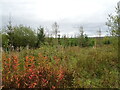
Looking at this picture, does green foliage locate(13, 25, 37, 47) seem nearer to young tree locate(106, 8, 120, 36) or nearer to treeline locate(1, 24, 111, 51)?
treeline locate(1, 24, 111, 51)

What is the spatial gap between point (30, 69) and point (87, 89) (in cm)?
132

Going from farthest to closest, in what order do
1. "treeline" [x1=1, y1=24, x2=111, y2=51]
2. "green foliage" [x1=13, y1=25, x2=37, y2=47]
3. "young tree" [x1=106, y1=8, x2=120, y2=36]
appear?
1. "green foliage" [x1=13, y1=25, x2=37, y2=47]
2. "treeline" [x1=1, y1=24, x2=111, y2=51]
3. "young tree" [x1=106, y1=8, x2=120, y2=36]

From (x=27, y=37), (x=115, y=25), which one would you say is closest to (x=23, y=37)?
(x=27, y=37)

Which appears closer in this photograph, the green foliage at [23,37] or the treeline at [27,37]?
the treeline at [27,37]

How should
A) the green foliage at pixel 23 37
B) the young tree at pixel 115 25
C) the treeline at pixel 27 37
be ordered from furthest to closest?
the green foliage at pixel 23 37 < the treeline at pixel 27 37 < the young tree at pixel 115 25

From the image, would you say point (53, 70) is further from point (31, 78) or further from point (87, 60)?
point (87, 60)

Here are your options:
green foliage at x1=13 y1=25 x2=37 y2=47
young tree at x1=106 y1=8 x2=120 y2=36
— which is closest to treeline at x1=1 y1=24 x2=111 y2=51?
green foliage at x1=13 y1=25 x2=37 y2=47

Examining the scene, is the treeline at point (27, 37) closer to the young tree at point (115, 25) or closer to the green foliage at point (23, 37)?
the green foliage at point (23, 37)

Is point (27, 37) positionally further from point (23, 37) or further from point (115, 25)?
point (115, 25)

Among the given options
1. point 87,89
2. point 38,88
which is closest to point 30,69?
point 38,88

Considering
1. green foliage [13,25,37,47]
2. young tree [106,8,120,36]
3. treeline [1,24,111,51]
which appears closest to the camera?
young tree [106,8,120,36]

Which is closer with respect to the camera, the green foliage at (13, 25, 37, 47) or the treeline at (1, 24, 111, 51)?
the treeline at (1, 24, 111, 51)

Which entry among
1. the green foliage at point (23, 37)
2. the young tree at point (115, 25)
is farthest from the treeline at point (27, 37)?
the young tree at point (115, 25)

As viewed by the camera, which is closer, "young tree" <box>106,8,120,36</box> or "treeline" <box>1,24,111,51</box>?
"young tree" <box>106,8,120,36</box>
